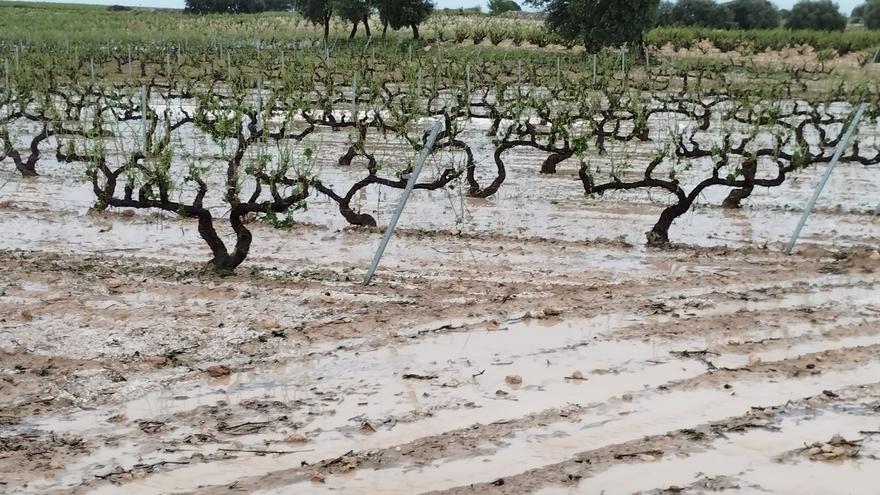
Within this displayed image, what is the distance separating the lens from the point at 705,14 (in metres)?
62.4

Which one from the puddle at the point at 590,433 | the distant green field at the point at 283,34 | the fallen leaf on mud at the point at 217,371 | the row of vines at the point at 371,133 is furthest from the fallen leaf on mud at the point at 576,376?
the distant green field at the point at 283,34

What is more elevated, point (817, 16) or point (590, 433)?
point (817, 16)

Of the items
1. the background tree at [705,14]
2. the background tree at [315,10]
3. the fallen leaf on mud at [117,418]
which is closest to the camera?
the fallen leaf on mud at [117,418]

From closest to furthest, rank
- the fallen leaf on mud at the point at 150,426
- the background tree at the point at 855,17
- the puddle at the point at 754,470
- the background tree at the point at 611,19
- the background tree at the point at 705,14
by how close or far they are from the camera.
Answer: the puddle at the point at 754,470, the fallen leaf on mud at the point at 150,426, the background tree at the point at 611,19, the background tree at the point at 705,14, the background tree at the point at 855,17

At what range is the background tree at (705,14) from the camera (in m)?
62.2

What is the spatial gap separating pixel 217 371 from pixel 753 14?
63.7 m

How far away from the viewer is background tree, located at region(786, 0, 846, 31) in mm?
62656

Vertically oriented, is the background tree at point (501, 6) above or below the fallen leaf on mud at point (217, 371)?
above

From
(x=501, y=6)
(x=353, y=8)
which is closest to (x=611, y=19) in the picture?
(x=353, y=8)

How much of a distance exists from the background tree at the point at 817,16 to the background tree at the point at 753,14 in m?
1.22

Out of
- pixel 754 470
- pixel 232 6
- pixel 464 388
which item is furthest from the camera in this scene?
pixel 232 6

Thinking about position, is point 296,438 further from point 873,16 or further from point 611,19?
point 873,16

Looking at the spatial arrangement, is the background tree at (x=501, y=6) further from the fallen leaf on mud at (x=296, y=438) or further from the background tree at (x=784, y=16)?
the fallen leaf on mud at (x=296, y=438)

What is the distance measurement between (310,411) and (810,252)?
6.43 metres
